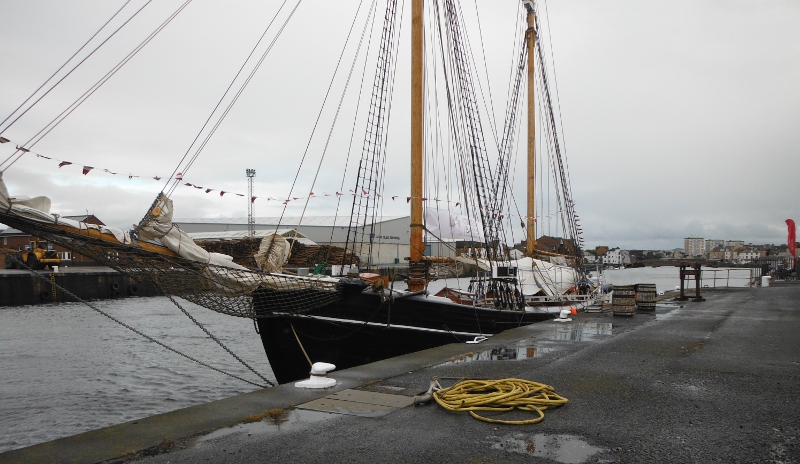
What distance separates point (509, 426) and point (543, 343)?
622 cm

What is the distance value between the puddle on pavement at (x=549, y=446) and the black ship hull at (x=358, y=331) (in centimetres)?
695

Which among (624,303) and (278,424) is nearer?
(278,424)

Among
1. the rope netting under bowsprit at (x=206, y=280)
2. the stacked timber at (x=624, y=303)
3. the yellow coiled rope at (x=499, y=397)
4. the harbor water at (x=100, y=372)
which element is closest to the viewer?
the yellow coiled rope at (x=499, y=397)

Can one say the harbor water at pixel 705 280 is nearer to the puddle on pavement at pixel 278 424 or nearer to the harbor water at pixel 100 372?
the harbor water at pixel 100 372

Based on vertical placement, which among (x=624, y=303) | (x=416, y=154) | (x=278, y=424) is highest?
(x=416, y=154)

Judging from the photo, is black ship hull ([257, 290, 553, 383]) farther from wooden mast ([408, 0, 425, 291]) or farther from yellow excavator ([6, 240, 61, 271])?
yellow excavator ([6, 240, 61, 271])

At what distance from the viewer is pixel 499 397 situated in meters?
6.57

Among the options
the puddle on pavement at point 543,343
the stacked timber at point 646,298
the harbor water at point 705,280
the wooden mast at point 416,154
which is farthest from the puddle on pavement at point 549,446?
the harbor water at point 705,280

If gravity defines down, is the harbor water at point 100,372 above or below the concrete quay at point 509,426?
below

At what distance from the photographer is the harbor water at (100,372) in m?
Result: 13.8

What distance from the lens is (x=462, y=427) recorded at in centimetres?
586

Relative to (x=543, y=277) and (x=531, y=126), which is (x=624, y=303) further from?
(x=531, y=126)

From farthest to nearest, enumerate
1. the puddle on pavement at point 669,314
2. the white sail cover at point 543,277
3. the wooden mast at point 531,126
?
the wooden mast at point 531,126 < the white sail cover at point 543,277 < the puddle on pavement at point 669,314

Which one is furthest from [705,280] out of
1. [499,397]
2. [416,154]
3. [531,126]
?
[499,397]
